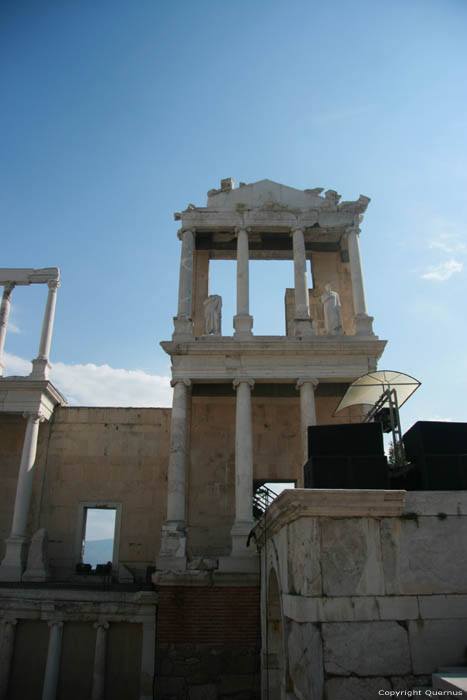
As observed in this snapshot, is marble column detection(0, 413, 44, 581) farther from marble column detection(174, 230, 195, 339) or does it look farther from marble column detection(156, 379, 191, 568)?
marble column detection(174, 230, 195, 339)

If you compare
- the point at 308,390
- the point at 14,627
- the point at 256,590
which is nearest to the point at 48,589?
the point at 14,627

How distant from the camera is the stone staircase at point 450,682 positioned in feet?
18.1

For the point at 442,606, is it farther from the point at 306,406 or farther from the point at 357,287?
the point at 357,287

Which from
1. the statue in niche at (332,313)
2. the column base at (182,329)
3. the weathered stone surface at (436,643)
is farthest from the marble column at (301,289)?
the weathered stone surface at (436,643)

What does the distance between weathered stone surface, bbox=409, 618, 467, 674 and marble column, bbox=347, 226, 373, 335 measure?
44.8 feet

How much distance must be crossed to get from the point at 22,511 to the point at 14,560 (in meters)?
1.65

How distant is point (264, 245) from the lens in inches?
942

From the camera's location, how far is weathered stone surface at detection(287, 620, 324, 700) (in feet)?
21.8

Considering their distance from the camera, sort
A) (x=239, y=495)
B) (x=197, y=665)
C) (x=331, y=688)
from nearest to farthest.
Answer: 1. (x=331, y=688)
2. (x=197, y=665)
3. (x=239, y=495)

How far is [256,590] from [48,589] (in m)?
5.80

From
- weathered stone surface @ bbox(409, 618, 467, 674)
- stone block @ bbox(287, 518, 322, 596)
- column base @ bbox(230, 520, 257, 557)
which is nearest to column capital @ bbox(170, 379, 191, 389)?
column base @ bbox(230, 520, 257, 557)

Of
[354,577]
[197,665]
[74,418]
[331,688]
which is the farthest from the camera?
[74,418]

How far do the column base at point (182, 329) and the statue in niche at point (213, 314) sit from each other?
34.0 inches

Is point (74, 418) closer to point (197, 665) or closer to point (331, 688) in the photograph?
point (197, 665)
